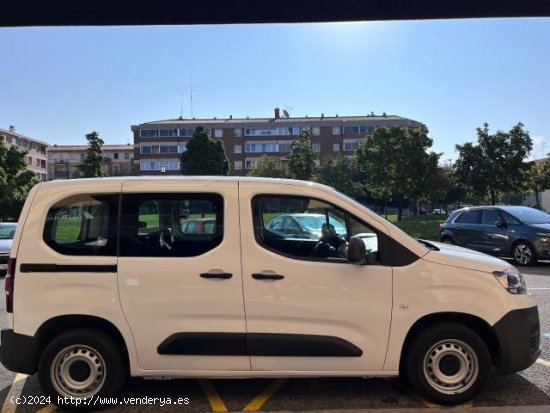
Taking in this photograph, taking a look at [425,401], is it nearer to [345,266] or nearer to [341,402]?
[341,402]

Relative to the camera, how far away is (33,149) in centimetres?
11950

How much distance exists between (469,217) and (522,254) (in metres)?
1.81

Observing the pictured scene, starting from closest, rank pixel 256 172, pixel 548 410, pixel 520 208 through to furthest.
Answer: pixel 548 410, pixel 520 208, pixel 256 172

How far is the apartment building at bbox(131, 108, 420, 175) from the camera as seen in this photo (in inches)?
3969

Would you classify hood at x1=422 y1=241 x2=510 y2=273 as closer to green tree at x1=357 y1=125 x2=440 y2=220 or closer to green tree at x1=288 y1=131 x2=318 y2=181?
green tree at x1=357 y1=125 x2=440 y2=220

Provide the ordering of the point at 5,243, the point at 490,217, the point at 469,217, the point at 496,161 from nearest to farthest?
the point at 490,217 < the point at 5,243 < the point at 469,217 < the point at 496,161

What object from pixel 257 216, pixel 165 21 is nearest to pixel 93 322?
pixel 257 216

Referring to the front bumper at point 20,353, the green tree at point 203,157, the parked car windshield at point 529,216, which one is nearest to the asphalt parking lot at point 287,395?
the front bumper at point 20,353

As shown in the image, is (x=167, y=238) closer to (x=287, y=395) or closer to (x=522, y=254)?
(x=287, y=395)

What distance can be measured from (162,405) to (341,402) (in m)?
1.53

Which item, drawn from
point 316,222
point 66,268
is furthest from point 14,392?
point 316,222

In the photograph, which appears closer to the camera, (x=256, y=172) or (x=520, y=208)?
(x=520, y=208)

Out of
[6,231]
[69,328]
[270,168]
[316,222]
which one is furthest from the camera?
[270,168]

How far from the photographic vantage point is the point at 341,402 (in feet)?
14.8
